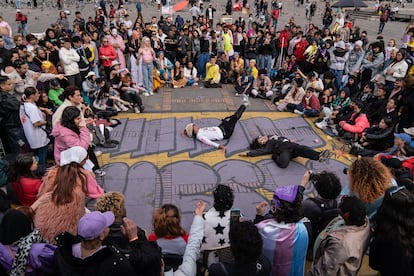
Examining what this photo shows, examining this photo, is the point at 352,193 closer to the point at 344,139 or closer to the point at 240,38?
the point at 344,139

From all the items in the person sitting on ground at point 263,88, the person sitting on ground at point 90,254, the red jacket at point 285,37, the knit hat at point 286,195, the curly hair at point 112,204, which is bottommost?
the person sitting on ground at point 263,88

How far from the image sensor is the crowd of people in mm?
3176

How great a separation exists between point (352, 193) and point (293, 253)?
124 centimetres

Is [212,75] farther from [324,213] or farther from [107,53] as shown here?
[324,213]

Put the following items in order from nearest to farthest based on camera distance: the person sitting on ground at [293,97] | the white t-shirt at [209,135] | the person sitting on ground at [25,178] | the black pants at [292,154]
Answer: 1. the person sitting on ground at [25,178]
2. the black pants at [292,154]
3. the white t-shirt at [209,135]
4. the person sitting on ground at [293,97]

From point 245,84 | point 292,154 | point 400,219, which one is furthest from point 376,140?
point 245,84

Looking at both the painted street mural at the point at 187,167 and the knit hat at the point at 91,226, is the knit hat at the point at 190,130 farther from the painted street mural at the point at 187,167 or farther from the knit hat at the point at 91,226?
the knit hat at the point at 91,226

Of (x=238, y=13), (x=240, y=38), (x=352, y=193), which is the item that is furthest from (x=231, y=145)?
(x=238, y=13)

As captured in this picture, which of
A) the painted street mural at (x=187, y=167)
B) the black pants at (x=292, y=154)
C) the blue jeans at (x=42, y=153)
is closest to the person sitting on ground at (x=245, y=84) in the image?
the painted street mural at (x=187, y=167)

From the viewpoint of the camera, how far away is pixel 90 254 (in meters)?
2.86

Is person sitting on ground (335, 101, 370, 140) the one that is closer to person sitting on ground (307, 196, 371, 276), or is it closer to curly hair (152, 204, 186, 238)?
person sitting on ground (307, 196, 371, 276)

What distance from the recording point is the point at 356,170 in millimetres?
4105

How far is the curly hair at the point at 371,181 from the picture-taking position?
13.1 ft

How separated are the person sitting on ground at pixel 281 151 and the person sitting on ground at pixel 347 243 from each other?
366cm
